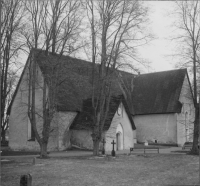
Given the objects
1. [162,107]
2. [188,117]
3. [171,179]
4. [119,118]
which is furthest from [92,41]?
[188,117]

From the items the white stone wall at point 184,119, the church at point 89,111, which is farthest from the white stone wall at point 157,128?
the white stone wall at point 184,119

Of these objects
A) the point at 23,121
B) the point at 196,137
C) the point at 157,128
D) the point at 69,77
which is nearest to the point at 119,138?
the point at 157,128

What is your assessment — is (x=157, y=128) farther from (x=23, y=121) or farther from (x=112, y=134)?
(x=23, y=121)

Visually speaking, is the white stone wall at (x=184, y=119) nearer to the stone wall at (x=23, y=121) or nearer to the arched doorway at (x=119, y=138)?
the arched doorway at (x=119, y=138)

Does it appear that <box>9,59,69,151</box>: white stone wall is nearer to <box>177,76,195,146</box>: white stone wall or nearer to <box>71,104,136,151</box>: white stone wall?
<box>71,104,136,151</box>: white stone wall

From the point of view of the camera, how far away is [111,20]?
25.4 m

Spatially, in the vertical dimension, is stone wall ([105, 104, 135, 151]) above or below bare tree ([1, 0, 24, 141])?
below

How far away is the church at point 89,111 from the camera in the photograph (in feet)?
101

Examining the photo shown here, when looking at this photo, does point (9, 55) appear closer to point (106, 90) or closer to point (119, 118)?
point (106, 90)

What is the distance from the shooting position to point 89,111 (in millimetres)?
34531

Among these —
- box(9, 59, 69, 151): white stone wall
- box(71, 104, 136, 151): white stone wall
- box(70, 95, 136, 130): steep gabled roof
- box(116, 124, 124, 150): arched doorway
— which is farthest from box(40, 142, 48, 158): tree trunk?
box(116, 124, 124, 150): arched doorway

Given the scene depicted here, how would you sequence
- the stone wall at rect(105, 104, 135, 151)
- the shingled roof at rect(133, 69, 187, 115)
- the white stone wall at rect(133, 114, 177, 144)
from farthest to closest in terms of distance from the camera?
the shingled roof at rect(133, 69, 187, 115), the white stone wall at rect(133, 114, 177, 144), the stone wall at rect(105, 104, 135, 151)

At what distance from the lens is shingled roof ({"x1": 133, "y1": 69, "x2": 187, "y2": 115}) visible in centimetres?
4144

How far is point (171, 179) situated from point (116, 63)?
45.0 ft
